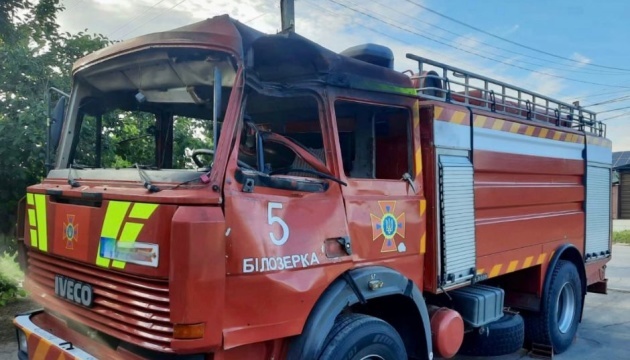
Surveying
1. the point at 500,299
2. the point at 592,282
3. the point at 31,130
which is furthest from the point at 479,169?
the point at 31,130

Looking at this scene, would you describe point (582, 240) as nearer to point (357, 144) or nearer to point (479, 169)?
point (479, 169)

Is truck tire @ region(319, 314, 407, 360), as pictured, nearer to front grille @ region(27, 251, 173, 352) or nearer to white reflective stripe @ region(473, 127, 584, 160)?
front grille @ region(27, 251, 173, 352)

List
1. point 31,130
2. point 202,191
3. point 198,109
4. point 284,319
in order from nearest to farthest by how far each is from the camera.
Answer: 1. point 202,191
2. point 284,319
3. point 198,109
4. point 31,130

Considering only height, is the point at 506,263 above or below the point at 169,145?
below

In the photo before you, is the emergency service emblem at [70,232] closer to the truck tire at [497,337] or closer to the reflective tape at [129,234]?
the reflective tape at [129,234]

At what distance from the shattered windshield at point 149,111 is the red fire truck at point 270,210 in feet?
0.05

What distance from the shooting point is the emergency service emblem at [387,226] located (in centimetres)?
324

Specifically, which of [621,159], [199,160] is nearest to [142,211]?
[199,160]

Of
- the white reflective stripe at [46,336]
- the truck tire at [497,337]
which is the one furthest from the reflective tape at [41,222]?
the truck tire at [497,337]

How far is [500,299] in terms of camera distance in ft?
14.8

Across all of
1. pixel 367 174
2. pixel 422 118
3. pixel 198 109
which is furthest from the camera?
pixel 422 118

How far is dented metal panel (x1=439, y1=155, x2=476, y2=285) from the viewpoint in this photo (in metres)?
3.78

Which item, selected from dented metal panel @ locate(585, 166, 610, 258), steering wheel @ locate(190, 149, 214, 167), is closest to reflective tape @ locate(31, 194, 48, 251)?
steering wheel @ locate(190, 149, 214, 167)

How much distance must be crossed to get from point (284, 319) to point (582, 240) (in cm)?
465
